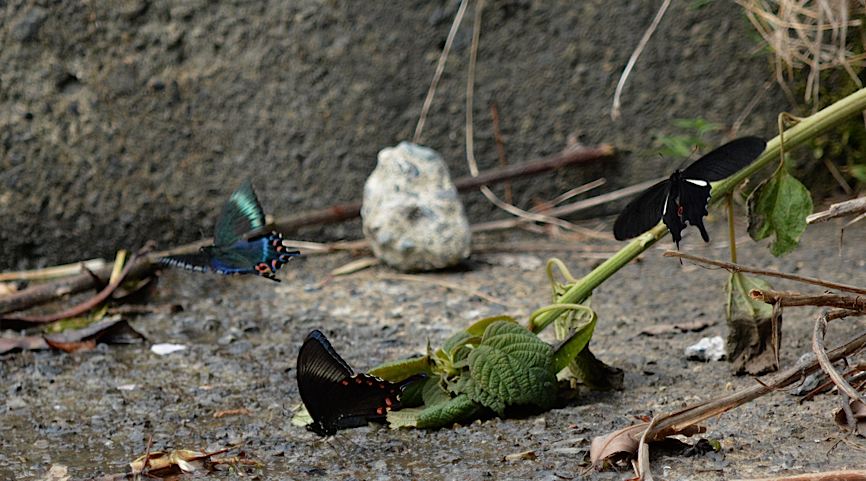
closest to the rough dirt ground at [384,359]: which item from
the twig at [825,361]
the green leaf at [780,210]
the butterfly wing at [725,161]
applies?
the twig at [825,361]

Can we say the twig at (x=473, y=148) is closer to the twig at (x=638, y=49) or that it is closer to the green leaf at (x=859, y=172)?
the twig at (x=638, y=49)

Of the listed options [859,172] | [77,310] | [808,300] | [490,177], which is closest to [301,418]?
[808,300]

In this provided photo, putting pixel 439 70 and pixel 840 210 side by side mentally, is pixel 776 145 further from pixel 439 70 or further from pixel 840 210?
pixel 439 70

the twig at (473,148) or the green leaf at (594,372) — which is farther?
the twig at (473,148)

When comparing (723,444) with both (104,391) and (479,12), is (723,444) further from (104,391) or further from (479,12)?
(479,12)

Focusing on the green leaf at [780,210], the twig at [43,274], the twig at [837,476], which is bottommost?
the twig at [837,476]

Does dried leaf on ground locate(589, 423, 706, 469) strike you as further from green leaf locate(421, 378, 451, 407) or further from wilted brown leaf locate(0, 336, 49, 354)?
wilted brown leaf locate(0, 336, 49, 354)

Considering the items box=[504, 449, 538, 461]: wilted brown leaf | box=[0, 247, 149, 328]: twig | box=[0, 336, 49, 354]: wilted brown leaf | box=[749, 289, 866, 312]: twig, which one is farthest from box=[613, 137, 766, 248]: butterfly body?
box=[0, 247, 149, 328]: twig
